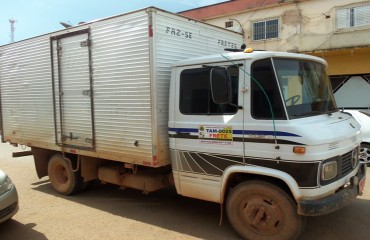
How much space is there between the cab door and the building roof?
14441 mm

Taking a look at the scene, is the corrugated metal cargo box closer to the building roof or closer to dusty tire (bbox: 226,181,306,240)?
dusty tire (bbox: 226,181,306,240)

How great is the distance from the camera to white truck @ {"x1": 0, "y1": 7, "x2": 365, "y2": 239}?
4227mm

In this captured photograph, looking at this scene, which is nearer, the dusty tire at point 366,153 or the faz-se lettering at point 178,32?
the faz-se lettering at point 178,32

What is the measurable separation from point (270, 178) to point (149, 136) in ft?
6.06

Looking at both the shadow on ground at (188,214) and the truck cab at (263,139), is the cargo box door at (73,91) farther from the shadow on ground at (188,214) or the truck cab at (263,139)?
the truck cab at (263,139)

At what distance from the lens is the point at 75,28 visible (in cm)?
628

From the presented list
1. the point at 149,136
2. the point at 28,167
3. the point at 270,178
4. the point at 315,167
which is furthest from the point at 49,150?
the point at 315,167

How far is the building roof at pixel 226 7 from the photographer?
60.5ft

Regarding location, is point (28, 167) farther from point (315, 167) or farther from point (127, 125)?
point (315, 167)

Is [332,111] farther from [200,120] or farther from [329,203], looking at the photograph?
[200,120]

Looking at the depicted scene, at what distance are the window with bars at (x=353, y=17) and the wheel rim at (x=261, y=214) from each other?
14.5m

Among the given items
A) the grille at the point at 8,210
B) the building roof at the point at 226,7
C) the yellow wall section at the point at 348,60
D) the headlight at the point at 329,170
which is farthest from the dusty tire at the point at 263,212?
the building roof at the point at 226,7

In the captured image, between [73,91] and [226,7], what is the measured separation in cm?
1512

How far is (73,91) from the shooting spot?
21.2ft
